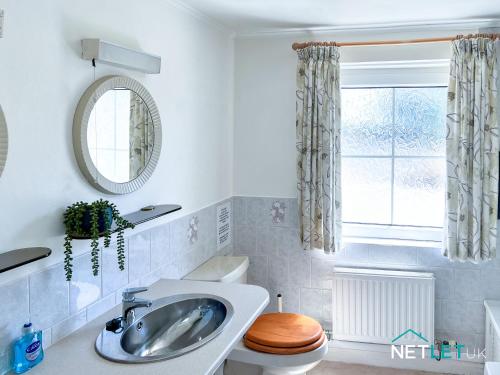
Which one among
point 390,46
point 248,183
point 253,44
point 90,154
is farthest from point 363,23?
point 90,154

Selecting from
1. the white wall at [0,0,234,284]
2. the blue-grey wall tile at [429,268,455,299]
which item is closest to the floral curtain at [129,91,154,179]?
the white wall at [0,0,234,284]

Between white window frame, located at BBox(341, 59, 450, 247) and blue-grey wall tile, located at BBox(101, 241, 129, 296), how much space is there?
1.71 metres

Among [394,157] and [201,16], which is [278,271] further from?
[201,16]

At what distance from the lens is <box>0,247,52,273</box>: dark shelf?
137 cm

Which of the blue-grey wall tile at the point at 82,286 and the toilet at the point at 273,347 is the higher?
the blue-grey wall tile at the point at 82,286

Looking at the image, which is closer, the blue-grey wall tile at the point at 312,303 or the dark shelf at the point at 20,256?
the dark shelf at the point at 20,256

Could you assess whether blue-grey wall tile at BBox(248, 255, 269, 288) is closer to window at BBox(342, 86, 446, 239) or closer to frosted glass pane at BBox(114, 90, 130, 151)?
window at BBox(342, 86, 446, 239)

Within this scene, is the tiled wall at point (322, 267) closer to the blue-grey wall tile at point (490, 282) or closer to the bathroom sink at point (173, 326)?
the blue-grey wall tile at point (490, 282)

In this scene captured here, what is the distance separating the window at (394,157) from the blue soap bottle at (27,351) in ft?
7.50

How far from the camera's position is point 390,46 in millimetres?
3158

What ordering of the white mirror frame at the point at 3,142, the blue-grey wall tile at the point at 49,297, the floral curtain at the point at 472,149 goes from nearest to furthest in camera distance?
the white mirror frame at the point at 3,142, the blue-grey wall tile at the point at 49,297, the floral curtain at the point at 472,149

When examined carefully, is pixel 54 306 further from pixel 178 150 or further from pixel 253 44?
pixel 253 44

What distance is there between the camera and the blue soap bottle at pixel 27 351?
1492mm

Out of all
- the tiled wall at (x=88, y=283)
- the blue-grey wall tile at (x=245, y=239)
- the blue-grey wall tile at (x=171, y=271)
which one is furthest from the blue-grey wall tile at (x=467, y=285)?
the blue-grey wall tile at (x=171, y=271)
